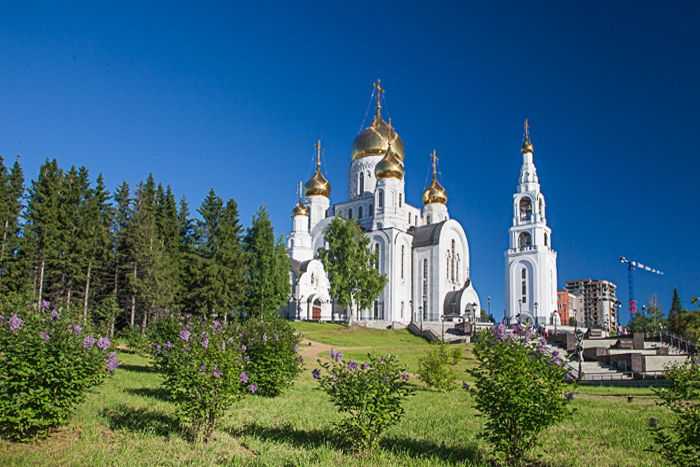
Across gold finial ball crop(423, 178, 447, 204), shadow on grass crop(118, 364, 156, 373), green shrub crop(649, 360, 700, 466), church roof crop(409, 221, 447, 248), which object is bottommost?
shadow on grass crop(118, 364, 156, 373)

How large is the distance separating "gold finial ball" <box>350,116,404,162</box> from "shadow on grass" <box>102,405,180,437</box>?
165 ft

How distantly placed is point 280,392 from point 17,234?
25147mm

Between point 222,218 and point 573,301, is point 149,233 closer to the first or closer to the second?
point 222,218

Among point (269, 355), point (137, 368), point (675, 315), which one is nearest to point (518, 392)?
point (269, 355)

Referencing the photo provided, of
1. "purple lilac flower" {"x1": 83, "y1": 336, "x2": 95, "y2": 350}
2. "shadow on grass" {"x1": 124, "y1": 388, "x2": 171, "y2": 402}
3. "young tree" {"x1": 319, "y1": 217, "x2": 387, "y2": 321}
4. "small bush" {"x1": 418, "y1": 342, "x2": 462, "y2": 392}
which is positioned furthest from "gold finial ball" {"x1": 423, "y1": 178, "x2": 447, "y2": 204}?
"purple lilac flower" {"x1": 83, "y1": 336, "x2": 95, "y2": 350}

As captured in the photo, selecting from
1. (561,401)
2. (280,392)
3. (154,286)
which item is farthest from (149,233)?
(561,401)

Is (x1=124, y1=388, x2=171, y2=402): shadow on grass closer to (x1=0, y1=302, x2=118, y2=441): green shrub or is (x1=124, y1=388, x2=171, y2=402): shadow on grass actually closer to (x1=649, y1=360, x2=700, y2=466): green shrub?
(x1=0, y1=302, x2=118, y2=441): green shrub

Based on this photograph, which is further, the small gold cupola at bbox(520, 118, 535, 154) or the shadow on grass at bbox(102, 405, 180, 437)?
the small gold cupola at bbox(520, 118, 535, 154)

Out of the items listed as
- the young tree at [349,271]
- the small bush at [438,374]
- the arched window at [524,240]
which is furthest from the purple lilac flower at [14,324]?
the arched window at [524,240]

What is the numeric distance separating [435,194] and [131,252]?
36.4m

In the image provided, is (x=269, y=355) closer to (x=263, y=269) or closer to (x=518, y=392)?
(x=518, y=392)

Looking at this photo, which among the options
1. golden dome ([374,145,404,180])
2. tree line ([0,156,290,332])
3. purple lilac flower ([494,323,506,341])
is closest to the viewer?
purple lilac flower ([494,323,506,341])

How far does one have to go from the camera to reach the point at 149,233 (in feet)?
102

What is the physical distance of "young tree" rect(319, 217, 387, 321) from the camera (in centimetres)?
4356
